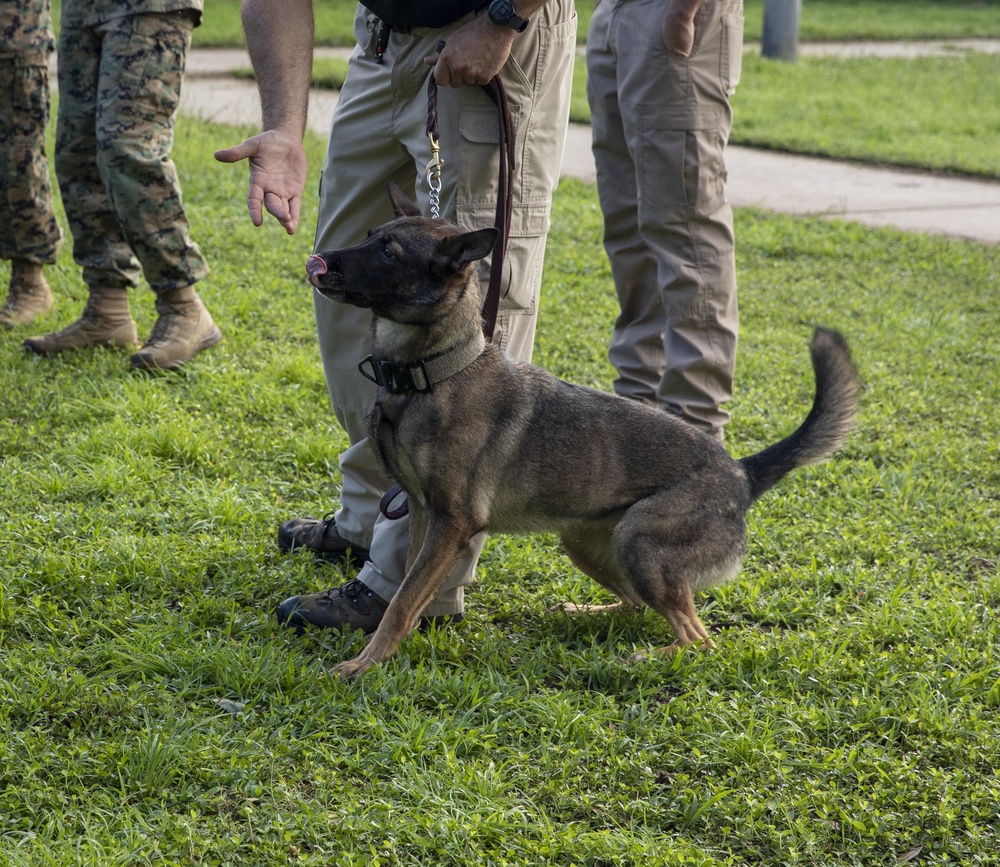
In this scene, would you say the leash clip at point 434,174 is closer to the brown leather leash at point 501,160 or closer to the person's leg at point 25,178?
the brown leather leash at point 501,160

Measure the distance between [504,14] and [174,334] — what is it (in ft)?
8.76

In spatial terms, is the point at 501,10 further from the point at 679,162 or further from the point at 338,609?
the point at 338,609

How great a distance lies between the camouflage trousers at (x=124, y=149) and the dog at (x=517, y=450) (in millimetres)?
1883

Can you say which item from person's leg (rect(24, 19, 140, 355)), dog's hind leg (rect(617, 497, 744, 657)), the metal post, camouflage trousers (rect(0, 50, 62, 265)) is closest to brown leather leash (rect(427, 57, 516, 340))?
dog's hind leg (rect(617, 497, 744, 657))

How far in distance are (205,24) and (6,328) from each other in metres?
10.2

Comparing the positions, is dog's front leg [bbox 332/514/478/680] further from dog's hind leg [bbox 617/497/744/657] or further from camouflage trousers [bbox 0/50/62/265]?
camouflage trousers [bbox 0/50/62/265]

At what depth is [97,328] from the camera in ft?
16.2

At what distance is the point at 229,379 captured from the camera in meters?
4.77

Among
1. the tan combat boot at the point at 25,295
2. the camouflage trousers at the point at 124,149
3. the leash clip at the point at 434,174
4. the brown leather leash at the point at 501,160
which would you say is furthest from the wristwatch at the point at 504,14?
the tan combat boot at the point at 25,295

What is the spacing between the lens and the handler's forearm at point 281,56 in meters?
2.92

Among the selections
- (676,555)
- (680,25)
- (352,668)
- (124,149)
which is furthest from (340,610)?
(124,149)

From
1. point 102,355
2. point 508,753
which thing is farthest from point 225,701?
point 102,355

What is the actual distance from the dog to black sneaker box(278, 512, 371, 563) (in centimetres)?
43

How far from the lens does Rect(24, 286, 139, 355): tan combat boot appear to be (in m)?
4.85
